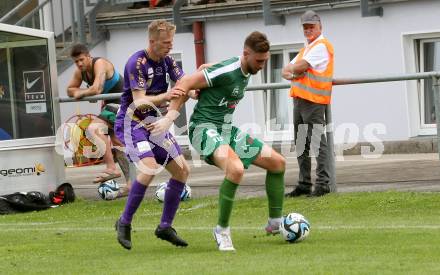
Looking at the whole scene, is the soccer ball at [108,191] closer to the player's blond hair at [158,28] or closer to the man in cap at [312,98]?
the man in cap at [312,98]

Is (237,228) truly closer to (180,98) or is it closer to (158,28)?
(180,98)

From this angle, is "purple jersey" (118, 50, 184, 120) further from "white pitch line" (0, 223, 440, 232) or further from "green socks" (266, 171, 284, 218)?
"white pitch line" (0, 223, 440, 232)

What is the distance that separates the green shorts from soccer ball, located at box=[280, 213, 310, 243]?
611 millimetres

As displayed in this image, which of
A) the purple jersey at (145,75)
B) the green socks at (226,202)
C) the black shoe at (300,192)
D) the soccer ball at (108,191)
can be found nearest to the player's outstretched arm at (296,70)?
the black shoe at (300,192)

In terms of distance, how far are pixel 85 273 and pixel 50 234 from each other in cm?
346

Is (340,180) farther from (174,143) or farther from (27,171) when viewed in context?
(174,143)

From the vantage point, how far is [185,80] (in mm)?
11422

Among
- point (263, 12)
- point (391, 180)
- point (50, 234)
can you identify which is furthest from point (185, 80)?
point (263, 12)

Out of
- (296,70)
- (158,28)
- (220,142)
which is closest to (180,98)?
(220,142)

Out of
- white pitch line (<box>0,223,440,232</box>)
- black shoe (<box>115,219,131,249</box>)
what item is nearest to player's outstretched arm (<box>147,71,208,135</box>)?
black shoe (<box>115,219,131,249</box>)

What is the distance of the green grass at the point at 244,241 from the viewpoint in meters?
10.1

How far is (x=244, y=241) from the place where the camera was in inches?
471

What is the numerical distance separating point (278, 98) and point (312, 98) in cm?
735

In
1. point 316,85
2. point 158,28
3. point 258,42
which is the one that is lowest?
point 316,85
